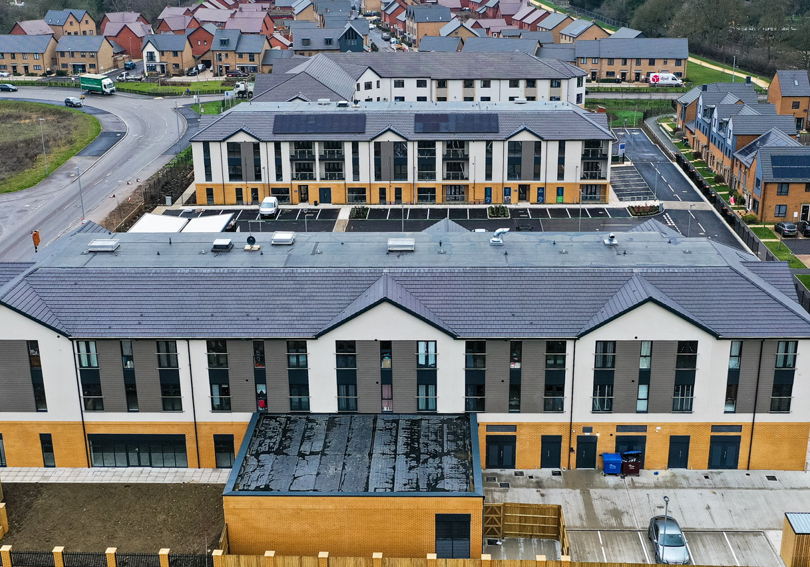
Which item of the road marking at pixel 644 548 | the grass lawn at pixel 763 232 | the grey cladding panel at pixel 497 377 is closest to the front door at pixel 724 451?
the road marking at pixel 644 548

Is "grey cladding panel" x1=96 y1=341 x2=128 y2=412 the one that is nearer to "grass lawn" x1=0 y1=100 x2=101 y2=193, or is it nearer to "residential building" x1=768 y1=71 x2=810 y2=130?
"grass lawn" x1=0 y1=100 x2=101 y2=193

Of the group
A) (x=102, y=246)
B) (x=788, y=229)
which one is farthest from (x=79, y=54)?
(x=788, y=229)

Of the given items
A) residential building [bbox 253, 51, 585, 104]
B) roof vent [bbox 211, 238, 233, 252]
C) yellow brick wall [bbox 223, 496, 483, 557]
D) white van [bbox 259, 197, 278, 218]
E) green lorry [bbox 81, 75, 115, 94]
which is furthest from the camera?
green lorry [bbox 81, 75, 115, 94]

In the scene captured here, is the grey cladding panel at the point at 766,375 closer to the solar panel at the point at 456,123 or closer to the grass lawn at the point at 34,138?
the solar panel at the point at 456,123

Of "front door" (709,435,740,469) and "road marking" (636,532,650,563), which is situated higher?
"front door" (709,435,740,469)

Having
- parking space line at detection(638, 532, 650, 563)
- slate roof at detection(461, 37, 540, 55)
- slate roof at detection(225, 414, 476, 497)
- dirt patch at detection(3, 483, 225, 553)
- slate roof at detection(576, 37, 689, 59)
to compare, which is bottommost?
parking space line at detection(638, 532, 650, 563)

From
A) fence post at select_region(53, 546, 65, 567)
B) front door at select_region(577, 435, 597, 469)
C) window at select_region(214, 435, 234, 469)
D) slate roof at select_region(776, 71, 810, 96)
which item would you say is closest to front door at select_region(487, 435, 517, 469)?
front door at select_region(577, 435, 597, 469)

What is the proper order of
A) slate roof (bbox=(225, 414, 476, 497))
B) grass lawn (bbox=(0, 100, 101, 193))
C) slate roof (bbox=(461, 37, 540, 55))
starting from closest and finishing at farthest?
slate roof (bbox=(225, 414, 476, 497)) → grass lawn (bbox=(0, 100, 101, 193)) → slate roof (bbox=(461, 37, 540, 55))
